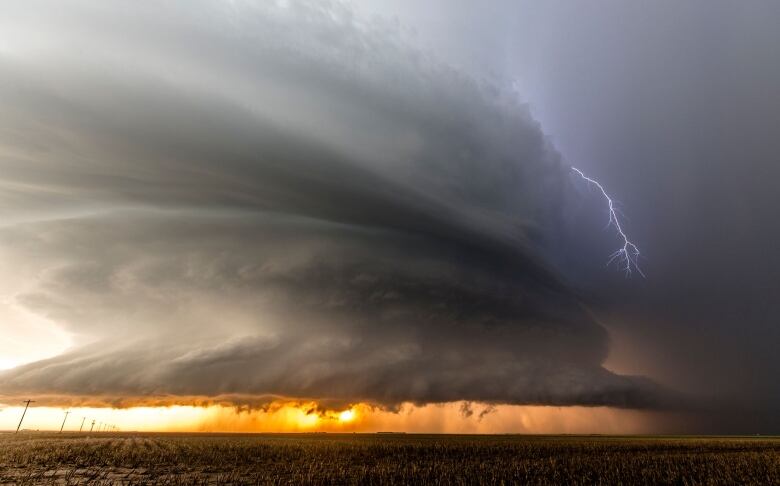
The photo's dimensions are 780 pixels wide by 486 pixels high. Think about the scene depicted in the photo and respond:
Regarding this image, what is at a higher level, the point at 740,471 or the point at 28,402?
the point at 28,402

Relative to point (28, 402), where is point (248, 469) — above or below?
below

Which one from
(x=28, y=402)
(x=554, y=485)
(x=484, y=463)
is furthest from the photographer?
(x=28, y=402)

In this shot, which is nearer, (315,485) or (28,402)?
(315,485)

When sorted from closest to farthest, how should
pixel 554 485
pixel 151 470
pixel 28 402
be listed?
1. pixel 554 485
2. pixel 151 470
3. pixel 28 402

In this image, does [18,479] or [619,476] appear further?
[619,476]

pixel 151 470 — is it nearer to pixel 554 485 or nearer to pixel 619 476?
pixel 554 485

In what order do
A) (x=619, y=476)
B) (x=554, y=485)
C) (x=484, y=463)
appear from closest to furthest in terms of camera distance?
(x=554, y=485)
(x=619, y=476)
(x=484, y=463)

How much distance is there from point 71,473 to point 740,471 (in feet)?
171

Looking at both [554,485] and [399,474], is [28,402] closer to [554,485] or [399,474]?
[399,474]

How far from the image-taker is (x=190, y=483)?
88.5 feet

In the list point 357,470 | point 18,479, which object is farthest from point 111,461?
point 357,470

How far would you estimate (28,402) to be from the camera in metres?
144

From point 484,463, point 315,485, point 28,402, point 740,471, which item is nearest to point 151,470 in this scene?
point 315,485

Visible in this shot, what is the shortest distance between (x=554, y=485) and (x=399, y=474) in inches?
424
